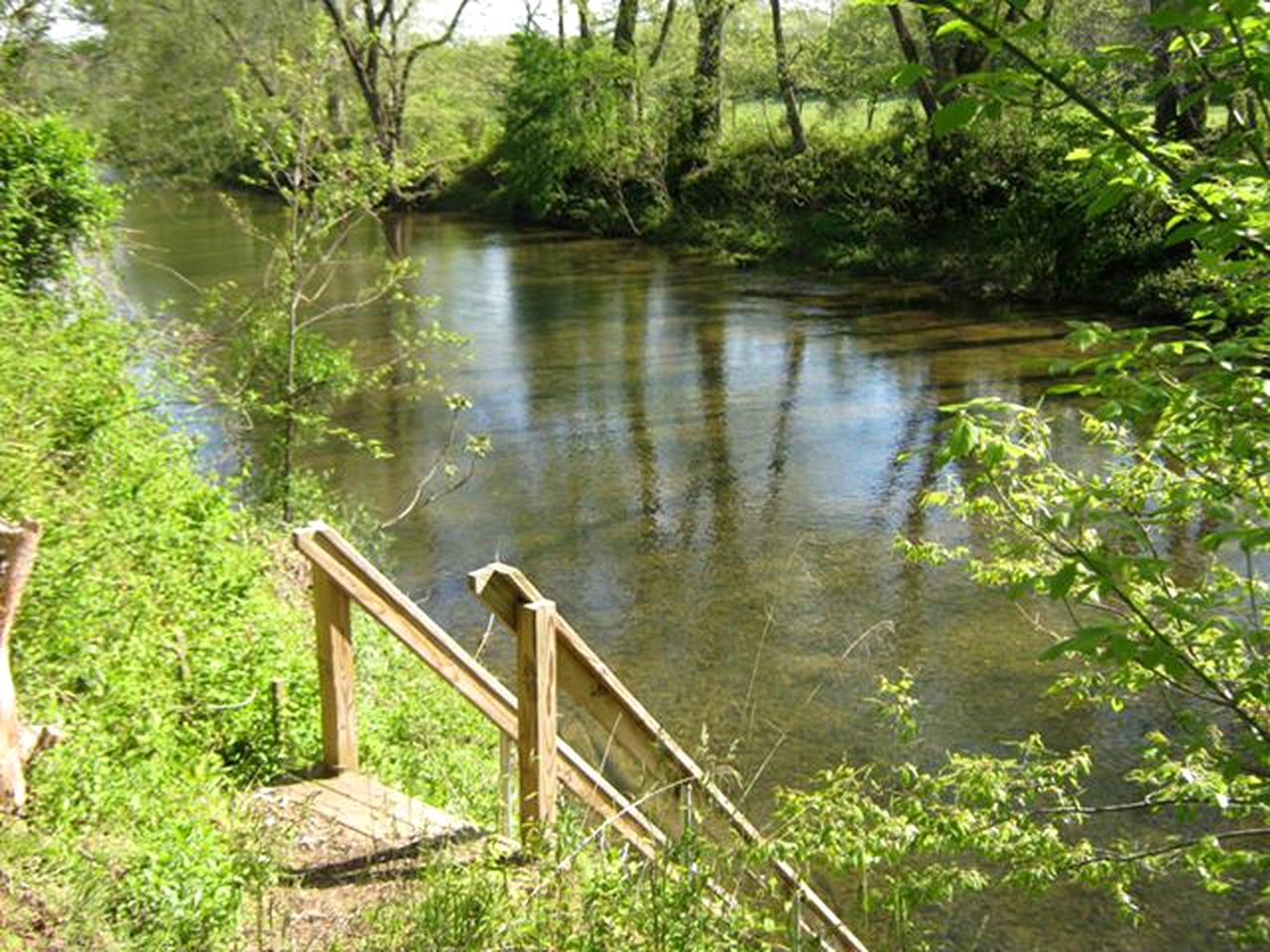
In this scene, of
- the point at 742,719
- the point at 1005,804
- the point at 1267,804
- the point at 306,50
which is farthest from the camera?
the point at 306,50

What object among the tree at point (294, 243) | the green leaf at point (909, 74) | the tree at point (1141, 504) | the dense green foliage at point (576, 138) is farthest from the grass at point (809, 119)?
the green leaf at point (909, 74)

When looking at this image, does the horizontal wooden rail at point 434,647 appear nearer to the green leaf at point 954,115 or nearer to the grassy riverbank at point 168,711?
the grassy riverbank at point 168,711

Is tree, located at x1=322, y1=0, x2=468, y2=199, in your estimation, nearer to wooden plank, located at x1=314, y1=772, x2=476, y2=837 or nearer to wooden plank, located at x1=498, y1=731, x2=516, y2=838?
wooden plank, located at x1=314, y1=772, x2=476, y2=837

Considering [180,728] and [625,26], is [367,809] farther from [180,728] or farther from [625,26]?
[625,26]

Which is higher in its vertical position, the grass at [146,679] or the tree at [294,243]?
the tree at [294,243]

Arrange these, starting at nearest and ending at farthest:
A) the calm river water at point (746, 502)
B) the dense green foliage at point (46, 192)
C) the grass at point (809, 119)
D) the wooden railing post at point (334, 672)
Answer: the wooden railing post at point (334, 672) → the calm river water at point (746, 502) → the dense green foliage at point (46, 192) → the grass at point (809, 119)

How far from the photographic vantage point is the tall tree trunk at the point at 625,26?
37.8 meters

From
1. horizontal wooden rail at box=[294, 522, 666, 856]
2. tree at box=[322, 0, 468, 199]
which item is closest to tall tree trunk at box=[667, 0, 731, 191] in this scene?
tree at box=[322, 0, 468, 199]

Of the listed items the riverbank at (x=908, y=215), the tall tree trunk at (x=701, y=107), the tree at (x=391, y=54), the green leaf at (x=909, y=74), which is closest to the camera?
the green leaf at (x=909, y=74)

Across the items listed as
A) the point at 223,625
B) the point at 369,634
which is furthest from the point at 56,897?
the point at 369,634

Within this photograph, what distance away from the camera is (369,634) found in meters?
9.23

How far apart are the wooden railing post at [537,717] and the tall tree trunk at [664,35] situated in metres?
34.8

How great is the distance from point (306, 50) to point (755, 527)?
6860mm

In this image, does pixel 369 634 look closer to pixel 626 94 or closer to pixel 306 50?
pixel 306 50
